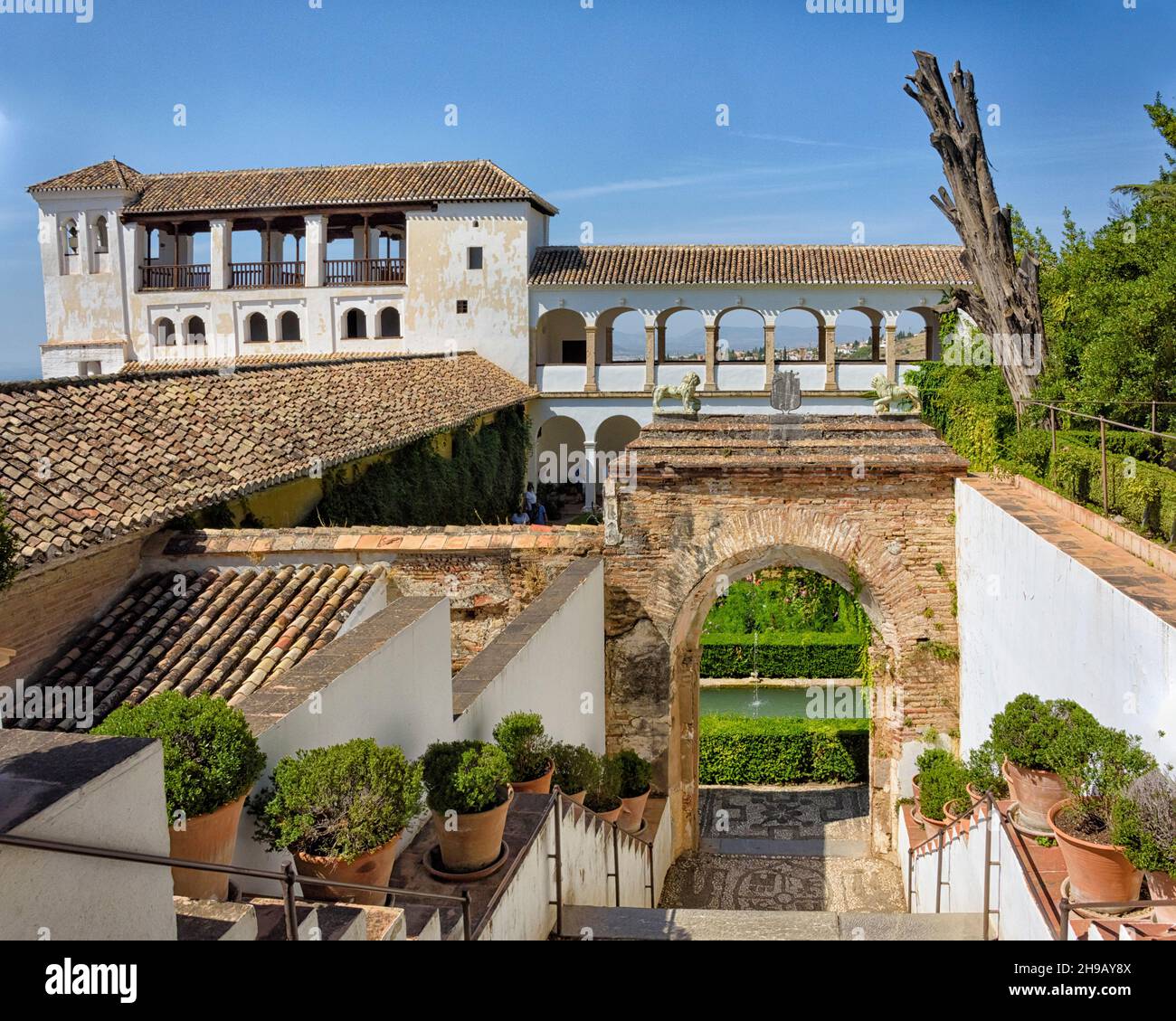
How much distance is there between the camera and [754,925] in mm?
7320

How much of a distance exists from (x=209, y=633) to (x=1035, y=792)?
6.18m

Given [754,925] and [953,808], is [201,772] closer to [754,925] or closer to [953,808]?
[754,925]

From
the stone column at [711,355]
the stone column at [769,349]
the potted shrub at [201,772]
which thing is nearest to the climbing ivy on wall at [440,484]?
the stone column at [711,355]

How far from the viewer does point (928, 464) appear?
10922 mm

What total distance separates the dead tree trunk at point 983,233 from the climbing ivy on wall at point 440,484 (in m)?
8.33

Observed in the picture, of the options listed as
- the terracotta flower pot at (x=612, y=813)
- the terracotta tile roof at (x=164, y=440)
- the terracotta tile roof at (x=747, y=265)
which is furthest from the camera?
the terracotta tile roof at (x=747, y=265)

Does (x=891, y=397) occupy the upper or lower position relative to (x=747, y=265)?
lower

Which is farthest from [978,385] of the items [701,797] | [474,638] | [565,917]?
[565,917]

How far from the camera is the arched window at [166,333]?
30.8 meters

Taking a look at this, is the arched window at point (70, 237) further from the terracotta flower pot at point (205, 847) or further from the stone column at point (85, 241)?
the terracotta flower pot at point (205, 847)

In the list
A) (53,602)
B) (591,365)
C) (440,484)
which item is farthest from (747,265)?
(53,602)

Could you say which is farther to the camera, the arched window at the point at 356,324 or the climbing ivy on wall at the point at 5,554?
the arched window at the point at 356,324

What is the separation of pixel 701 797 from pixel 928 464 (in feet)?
23.4
